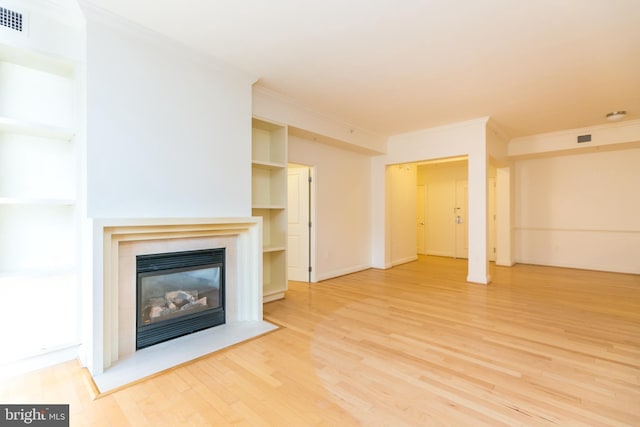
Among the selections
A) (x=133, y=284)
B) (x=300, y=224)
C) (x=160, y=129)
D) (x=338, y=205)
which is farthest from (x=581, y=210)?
(x=133, y=284)

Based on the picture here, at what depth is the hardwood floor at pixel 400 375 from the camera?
1.81m

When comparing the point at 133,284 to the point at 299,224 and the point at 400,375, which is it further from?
the point at 299,224

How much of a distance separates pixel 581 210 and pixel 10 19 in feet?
29.8

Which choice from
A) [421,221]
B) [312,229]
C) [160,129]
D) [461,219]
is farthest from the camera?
[421,221]

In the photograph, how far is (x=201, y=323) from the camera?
120 inches

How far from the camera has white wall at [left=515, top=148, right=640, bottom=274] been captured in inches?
231

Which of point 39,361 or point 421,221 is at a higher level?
point 421,221

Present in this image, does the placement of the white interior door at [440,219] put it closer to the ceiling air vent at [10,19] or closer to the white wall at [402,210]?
the white wall at [402,210]

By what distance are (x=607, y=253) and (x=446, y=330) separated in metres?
5.52

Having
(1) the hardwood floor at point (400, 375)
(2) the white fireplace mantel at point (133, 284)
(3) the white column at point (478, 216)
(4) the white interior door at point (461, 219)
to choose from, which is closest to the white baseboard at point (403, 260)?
(4) the white interior door at point (461, 219)

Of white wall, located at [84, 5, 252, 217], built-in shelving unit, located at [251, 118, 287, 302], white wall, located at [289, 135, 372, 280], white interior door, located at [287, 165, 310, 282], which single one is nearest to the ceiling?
white wall, located at [84, 5, 252, 217]

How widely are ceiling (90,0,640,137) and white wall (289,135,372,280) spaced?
1030 millimetres

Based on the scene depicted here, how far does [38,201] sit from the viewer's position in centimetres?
225

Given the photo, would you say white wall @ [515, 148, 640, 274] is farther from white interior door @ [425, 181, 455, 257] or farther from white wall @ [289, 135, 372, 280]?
white wall @ [289, 135, 372, 280]
